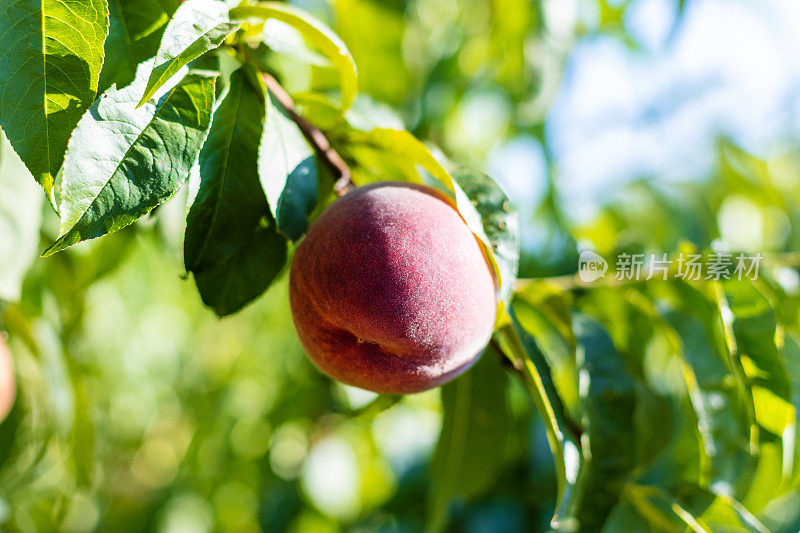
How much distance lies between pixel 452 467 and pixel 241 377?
1.36 metres

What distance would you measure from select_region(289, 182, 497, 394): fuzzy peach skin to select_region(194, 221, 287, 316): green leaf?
5cm


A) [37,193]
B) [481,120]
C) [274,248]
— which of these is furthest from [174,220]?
[481,120]

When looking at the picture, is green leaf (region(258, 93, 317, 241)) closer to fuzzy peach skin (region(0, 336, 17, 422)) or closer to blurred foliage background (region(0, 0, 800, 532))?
blurred foliage background (region(0, 0, 800, 532))

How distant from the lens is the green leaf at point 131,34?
0.66m

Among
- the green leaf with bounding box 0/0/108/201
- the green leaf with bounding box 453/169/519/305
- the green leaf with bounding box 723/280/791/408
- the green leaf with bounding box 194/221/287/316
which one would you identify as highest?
the green leaf with bounding box 0/0/108/201

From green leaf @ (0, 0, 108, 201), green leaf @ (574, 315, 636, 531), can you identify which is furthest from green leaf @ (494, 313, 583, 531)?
green leaf @ (0, 0, 108, 201)

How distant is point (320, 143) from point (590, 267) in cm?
58

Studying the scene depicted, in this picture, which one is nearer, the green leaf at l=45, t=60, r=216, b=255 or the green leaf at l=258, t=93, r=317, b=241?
the green leaf at l=45, t=60, r=216, b=255

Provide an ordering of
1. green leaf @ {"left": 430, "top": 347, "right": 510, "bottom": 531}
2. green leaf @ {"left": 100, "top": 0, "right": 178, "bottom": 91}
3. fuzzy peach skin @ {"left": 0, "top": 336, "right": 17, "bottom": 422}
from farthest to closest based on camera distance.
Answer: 1. fuzzy peach skin @ {"left": 0, "top": 336, "right": 17, "bottom": 422}
2. green leaf @ {"left": 430, "top": 347, "right": 510, "bottom": 531}
3. green leaf @ {"left": 100, "top": 0, "right": 178, "bottom": 91}

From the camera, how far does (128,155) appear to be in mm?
603

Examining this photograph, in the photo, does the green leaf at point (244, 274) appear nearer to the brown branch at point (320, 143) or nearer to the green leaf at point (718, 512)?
the brown branch at point (320, 143)

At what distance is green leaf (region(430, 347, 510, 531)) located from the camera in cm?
100

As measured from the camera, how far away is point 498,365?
3.27 ft

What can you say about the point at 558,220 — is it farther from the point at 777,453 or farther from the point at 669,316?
the point at 777,453
